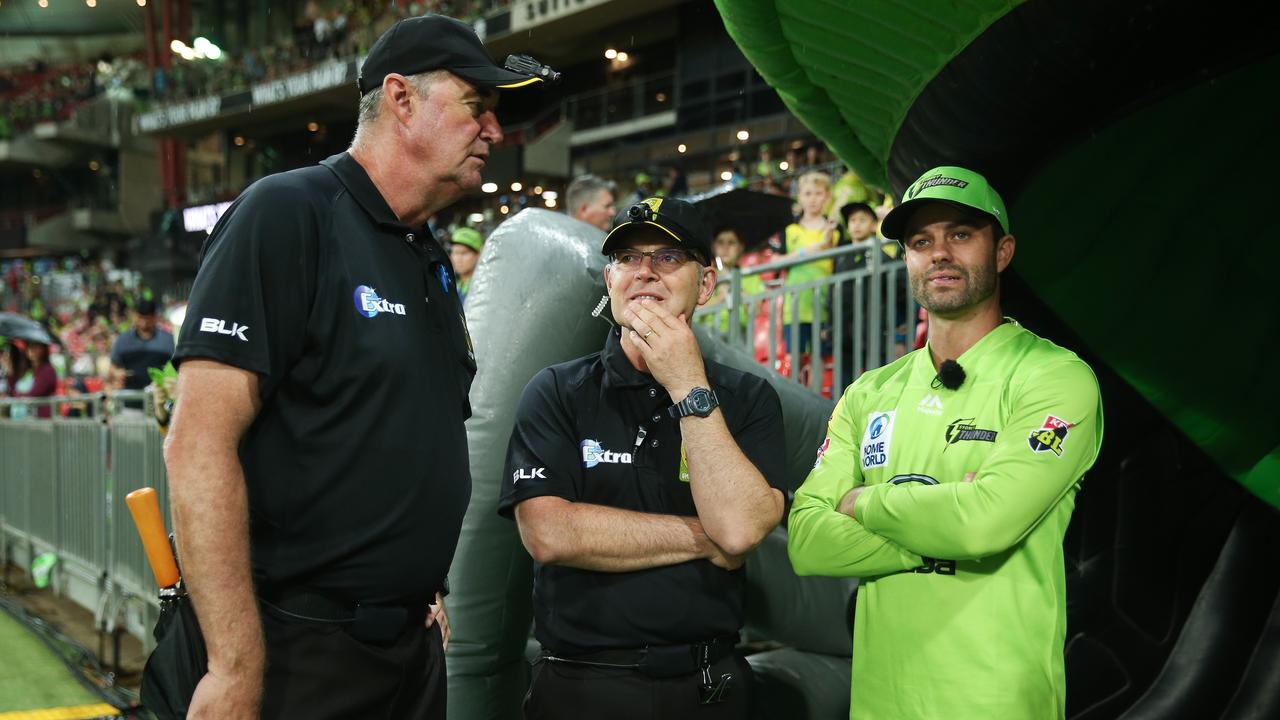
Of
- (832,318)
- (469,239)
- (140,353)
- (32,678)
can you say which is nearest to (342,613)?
(832,318)

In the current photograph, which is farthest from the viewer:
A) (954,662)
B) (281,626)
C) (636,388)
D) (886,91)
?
(886,91)

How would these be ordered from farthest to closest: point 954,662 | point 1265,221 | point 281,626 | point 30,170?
point 30,170 → point 1265,221 → point 954,662 → point 281,626

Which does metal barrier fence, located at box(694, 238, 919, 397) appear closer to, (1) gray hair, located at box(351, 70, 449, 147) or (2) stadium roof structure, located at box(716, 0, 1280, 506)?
(2) stadium roof structure, located at box(716, 0, 1280, 506)

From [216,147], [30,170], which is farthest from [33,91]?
[216,147]

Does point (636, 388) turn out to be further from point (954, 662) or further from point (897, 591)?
point (954, 662)

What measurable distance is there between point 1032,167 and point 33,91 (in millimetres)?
46028

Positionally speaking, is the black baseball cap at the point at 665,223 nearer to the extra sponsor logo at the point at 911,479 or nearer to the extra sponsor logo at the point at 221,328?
the extra sponsor logo at the point at 911,479

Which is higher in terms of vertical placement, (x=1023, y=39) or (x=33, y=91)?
(x=33, y=91)

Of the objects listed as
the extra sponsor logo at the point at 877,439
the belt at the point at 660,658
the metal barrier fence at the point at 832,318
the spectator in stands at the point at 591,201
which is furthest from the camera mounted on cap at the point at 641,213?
the spectator in stands at the point at 591,201

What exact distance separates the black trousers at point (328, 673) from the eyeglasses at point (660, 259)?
1022 mm

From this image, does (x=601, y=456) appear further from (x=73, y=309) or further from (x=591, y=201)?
(x=73, y=309)

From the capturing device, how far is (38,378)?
944 centimetres

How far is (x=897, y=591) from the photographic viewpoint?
235 cm

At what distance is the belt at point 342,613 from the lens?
1753mm
